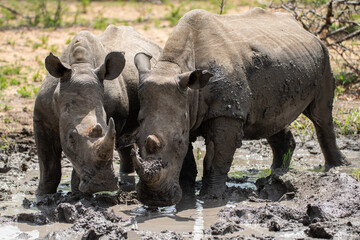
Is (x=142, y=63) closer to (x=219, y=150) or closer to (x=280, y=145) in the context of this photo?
(x=219, y=150)

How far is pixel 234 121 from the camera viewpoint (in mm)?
7508

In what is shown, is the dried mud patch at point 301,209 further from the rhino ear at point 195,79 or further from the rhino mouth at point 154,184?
the rhino ear at point 195,79

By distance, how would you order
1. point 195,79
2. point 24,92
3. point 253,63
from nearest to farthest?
1. point 195,79
2. point 253,63
3. point 24,92

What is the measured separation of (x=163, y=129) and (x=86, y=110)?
0.76m

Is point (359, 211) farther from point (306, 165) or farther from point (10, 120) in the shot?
point (10, 120)

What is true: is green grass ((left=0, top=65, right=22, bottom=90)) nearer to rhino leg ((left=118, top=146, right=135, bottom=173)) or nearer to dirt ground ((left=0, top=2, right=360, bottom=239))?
dirt ground ((left=0, top=2, right=360, bottom=239))

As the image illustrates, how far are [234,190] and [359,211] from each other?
173 cm

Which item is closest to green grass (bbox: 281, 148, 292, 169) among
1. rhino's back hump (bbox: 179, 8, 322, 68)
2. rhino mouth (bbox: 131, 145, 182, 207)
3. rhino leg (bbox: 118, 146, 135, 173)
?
rhino's back hump (bbox: 179, 8, 322, 68)

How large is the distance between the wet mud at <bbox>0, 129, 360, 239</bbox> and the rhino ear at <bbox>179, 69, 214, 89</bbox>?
1.26 m

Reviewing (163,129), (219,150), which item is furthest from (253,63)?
(163,129)

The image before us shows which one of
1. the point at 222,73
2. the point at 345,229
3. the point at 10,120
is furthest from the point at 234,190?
the point at 10,120

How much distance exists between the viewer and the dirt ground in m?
5.92

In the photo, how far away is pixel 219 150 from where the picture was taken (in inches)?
295

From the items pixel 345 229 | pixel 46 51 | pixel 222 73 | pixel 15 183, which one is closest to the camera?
pixel 345 229
